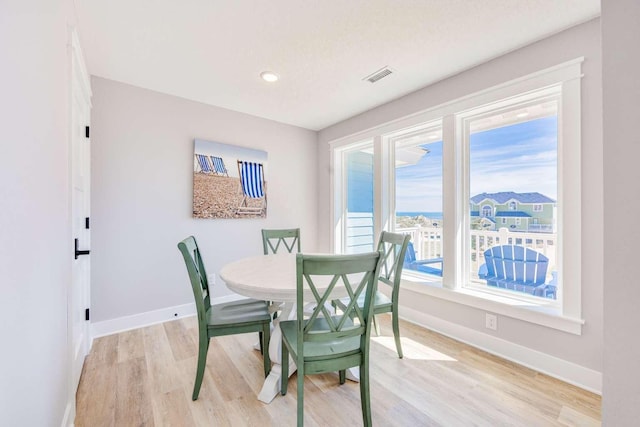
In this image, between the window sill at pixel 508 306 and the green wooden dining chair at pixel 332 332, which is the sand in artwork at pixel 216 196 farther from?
the window sill at pixel 508 306

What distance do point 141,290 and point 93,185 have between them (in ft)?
3.68

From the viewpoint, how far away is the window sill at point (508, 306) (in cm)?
189

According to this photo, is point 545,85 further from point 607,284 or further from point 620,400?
point 620,400

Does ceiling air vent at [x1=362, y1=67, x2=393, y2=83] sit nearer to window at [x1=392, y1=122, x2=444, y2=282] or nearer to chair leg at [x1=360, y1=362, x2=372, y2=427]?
window at [x1=392, y1=122, x2=444, y2=282]

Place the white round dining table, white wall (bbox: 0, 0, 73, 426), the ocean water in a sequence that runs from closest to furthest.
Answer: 1. white wall (bbox: 0, 0, 73, 426)
2. the white round dining table
3. the ocean water

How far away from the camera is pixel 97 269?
255 cm

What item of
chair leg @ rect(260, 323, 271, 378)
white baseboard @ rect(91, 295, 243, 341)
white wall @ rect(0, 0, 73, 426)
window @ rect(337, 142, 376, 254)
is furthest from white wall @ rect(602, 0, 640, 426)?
white baseboard @ rect(91, 295, 243, 341)

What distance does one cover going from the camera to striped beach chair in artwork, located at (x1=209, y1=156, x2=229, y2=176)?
10.5 ft

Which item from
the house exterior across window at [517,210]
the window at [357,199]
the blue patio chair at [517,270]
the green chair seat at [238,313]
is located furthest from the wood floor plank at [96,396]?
the house exterior across window at [517,210]

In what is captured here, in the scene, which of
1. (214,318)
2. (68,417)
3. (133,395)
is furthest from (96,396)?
(214,318)

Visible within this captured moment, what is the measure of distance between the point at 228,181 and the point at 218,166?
0.21 m

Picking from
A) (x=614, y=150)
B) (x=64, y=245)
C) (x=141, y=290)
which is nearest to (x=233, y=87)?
(x=64, y=245)

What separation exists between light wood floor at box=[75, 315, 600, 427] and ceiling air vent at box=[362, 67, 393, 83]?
97.0 inches

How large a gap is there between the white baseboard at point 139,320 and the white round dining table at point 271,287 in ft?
4.55
